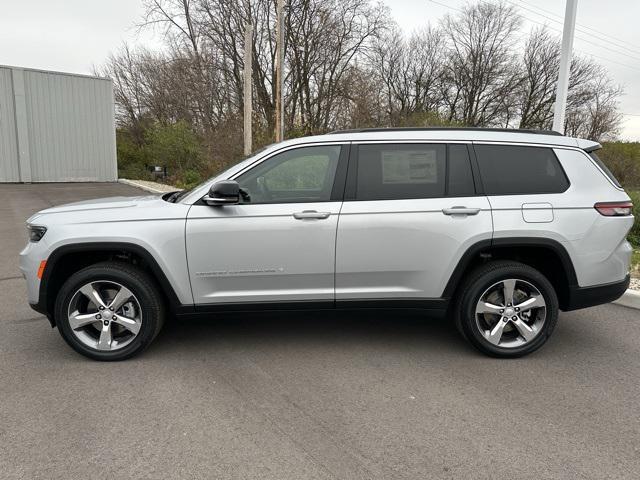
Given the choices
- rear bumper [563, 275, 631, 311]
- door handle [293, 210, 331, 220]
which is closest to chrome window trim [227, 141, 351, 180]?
door handle [293, 210, 331, 220]

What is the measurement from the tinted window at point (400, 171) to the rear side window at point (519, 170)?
0.37 metres

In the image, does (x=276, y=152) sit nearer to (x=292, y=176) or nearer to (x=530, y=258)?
(x=292, y=176)

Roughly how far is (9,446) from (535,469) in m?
2.87

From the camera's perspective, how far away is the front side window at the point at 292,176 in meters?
3.77

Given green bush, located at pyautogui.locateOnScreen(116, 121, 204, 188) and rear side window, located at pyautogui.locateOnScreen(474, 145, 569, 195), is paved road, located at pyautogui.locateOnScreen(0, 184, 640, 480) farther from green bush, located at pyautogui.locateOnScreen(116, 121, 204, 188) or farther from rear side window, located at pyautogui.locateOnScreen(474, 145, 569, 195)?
green bush, located at pyautogui.locateOnScreen(116, 121, 204, 188)

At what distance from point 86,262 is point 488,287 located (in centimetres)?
326

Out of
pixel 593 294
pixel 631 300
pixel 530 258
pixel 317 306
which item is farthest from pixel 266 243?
pixel 631 300

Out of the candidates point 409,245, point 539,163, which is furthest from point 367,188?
point 539,163

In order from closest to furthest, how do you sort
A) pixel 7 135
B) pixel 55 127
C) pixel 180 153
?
pixel 7 135, pixel 55 127, pixel 180 153

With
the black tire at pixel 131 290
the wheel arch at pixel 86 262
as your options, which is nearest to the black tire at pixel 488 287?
the wheel arch at pixel 86 262

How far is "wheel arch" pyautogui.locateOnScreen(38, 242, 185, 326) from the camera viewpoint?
3.59 metres

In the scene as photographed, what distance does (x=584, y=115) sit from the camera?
37.4 meters

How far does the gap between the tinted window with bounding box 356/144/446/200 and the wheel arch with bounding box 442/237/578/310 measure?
579mm

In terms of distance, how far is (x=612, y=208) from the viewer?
378 cm
